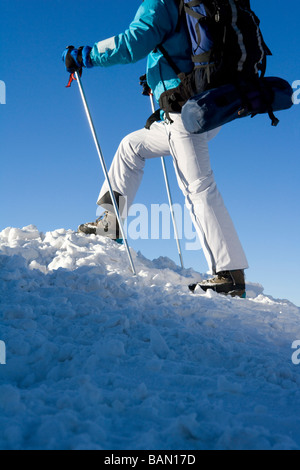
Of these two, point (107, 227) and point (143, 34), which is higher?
point (143, 34)

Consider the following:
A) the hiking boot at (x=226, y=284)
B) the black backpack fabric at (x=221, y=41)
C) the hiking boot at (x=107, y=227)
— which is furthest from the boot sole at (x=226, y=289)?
the black backpack fabric at (x=221, y=41)

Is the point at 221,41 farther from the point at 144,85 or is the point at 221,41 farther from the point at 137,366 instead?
the point at 137,366

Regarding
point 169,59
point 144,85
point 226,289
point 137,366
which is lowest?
point 137,366

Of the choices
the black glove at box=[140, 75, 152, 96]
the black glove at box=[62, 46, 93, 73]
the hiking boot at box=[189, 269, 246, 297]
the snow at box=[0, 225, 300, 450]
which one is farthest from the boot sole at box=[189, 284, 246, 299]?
the black glove at box=[140, 75, 152, 96]

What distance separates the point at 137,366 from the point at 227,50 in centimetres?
300

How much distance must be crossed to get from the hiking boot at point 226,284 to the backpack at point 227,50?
5.56 ft

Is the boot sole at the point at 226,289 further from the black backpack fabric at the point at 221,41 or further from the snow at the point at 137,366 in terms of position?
the black backpack fabric at the point at 221,41

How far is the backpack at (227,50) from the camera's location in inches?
143

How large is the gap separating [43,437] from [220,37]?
359 centimetres

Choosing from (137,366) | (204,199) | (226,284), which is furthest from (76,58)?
(137,366)

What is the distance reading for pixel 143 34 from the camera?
12.4 feet

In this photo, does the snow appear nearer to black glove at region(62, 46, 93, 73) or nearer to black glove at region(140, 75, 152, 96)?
black glove at region(62, 46, 93, 73)

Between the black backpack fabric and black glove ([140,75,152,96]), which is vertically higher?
black glove ([140,75,152,96])

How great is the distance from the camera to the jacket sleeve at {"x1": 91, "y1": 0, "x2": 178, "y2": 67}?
3.79 metres
